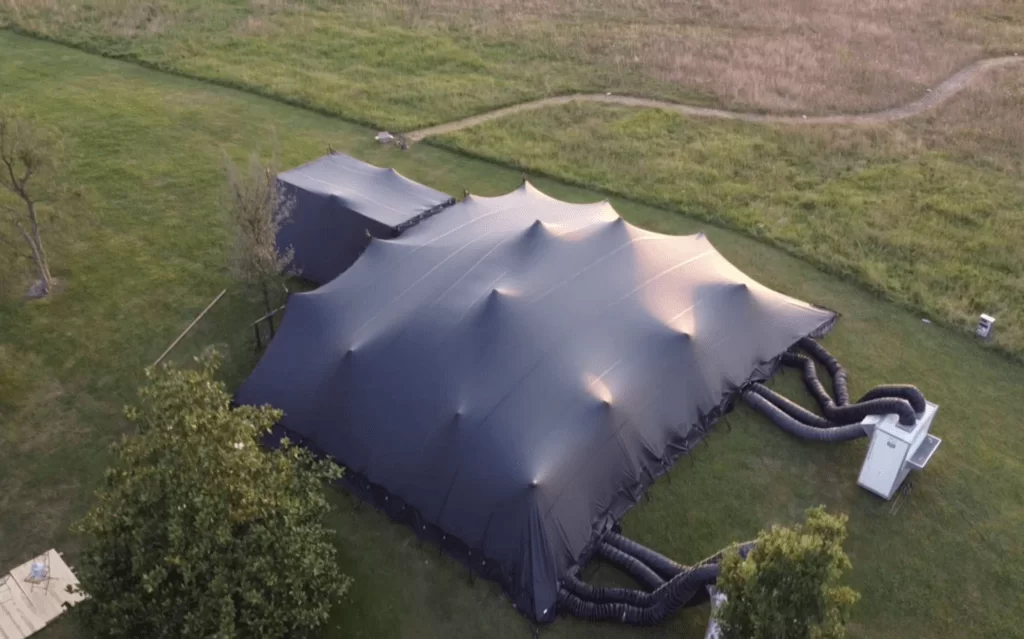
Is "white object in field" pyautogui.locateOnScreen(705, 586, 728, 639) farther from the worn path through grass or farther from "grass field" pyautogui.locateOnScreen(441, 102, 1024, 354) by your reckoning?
the worn path through grass

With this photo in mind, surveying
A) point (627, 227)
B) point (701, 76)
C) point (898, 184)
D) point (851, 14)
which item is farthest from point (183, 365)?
point (851, 14)

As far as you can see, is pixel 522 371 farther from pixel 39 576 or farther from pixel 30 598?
pixel 30 598

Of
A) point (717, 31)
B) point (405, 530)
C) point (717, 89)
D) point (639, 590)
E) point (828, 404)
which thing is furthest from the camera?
point (717, 31)

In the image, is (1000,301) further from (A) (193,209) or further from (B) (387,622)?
(A) (193,209)

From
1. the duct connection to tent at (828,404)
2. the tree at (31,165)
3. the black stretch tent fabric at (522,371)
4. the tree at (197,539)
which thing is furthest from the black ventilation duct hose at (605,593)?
the tree at (31,165)

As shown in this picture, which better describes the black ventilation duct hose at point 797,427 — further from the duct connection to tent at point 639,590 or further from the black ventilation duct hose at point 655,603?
the black ventilation duct hose at point 655,603

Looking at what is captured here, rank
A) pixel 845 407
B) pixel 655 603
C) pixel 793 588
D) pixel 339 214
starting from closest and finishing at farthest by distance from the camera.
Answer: pixel 793 588 < pixel 655 603 < pixel 845 407 < pixel 339 214

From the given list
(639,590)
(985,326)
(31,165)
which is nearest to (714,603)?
(639,590)
